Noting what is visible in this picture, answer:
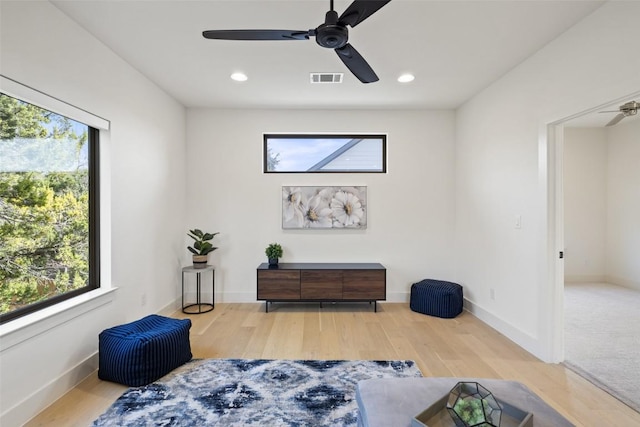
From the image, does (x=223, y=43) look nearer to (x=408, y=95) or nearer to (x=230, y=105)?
(x=230, y=105)

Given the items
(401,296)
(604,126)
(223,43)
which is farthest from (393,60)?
(604,126)

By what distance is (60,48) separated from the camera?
2168 mm

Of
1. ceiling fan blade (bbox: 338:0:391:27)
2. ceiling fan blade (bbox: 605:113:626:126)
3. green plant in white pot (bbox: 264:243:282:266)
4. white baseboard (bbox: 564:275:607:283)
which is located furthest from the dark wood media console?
ceiling fan blade (bbox: 605:113:626:126)

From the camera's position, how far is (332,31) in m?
1.64

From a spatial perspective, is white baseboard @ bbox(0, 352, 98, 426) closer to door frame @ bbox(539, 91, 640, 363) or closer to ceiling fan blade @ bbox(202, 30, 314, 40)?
ceiling fan blade @ bbox(202, 30, 314, 40)

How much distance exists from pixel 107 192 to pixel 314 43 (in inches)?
87.2

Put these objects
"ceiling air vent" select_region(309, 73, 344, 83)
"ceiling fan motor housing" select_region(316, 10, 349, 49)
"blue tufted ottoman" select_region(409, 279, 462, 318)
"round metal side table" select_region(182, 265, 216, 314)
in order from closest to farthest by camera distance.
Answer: "ceiling fan motor housing" select_region(316, 10, 349, 49), "ceiling air vent" select_region(309, 73, 344, 83), "blue tufted ottoman" select_region(409, 279, 462, 318), "round metal side table" select_region(182, 265, 216, 314)

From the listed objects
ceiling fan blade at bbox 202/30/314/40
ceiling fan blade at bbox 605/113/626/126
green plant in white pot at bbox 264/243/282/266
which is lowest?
green plant in white pot at bbox 264/243/282/266

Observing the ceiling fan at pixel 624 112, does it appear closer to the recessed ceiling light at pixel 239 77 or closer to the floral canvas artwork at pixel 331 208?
the floral canvas artwork at pixel 331 208

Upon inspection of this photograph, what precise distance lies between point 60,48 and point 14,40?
0.35 m

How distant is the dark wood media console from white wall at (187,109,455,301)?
0.44 m

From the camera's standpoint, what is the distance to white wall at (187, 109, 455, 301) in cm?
427

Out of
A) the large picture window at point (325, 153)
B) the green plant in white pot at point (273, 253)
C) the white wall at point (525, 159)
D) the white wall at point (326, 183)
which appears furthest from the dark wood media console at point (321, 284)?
the large picture window at point (325, 153)

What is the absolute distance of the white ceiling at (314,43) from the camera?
84.0 inches
